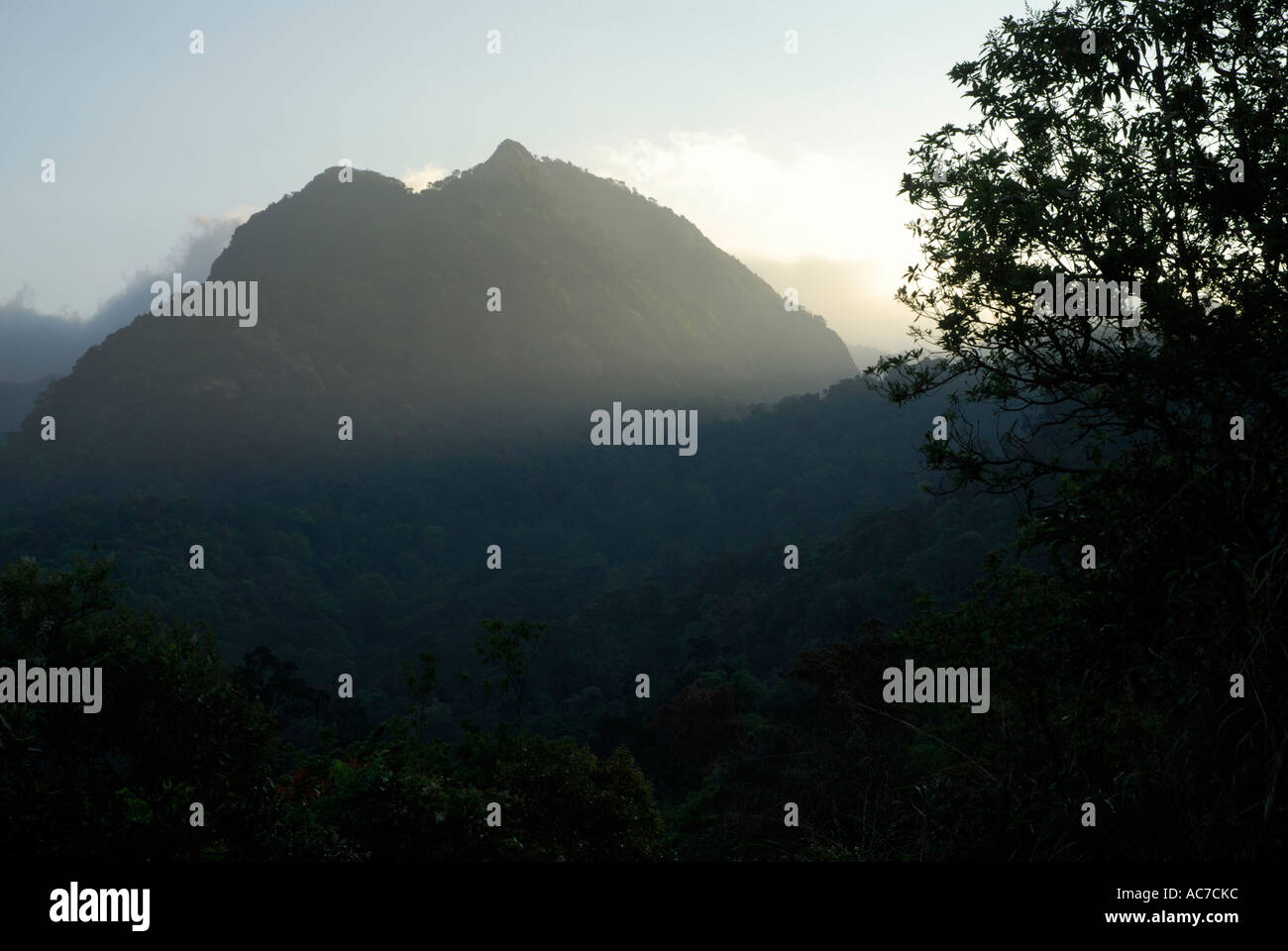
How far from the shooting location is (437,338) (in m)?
128

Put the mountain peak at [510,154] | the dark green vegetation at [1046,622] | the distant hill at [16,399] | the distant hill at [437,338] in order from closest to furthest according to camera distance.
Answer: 1. the dark green vegetation at [1046,622]
2. the distant hill at [437,338]
3. the distant hill at [16,399]
4. the mountain peak at [510,154]

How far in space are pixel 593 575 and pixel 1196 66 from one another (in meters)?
85.9

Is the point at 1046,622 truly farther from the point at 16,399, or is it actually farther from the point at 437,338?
the point at 16,399

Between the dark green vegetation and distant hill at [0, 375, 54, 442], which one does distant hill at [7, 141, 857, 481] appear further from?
the dark green vegetation

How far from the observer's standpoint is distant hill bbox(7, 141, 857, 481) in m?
110

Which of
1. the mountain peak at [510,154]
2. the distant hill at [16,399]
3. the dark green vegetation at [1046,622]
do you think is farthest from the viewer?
the mountain peak at [510,154]

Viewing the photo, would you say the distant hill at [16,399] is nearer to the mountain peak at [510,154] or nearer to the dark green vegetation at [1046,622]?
the mountain peak at [510,154]

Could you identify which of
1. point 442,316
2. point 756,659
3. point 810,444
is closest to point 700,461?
point 810,444

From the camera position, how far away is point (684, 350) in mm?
138125

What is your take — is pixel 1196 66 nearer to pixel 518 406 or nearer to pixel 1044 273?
pixel 1044 273

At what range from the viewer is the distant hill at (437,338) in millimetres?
109938

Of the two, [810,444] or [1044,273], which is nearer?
[1044,273]

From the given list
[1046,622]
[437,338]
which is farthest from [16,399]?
[1046,622]

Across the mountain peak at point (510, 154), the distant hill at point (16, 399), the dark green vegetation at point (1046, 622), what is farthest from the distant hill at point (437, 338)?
the dark green vegetation at point (1046, 622)
